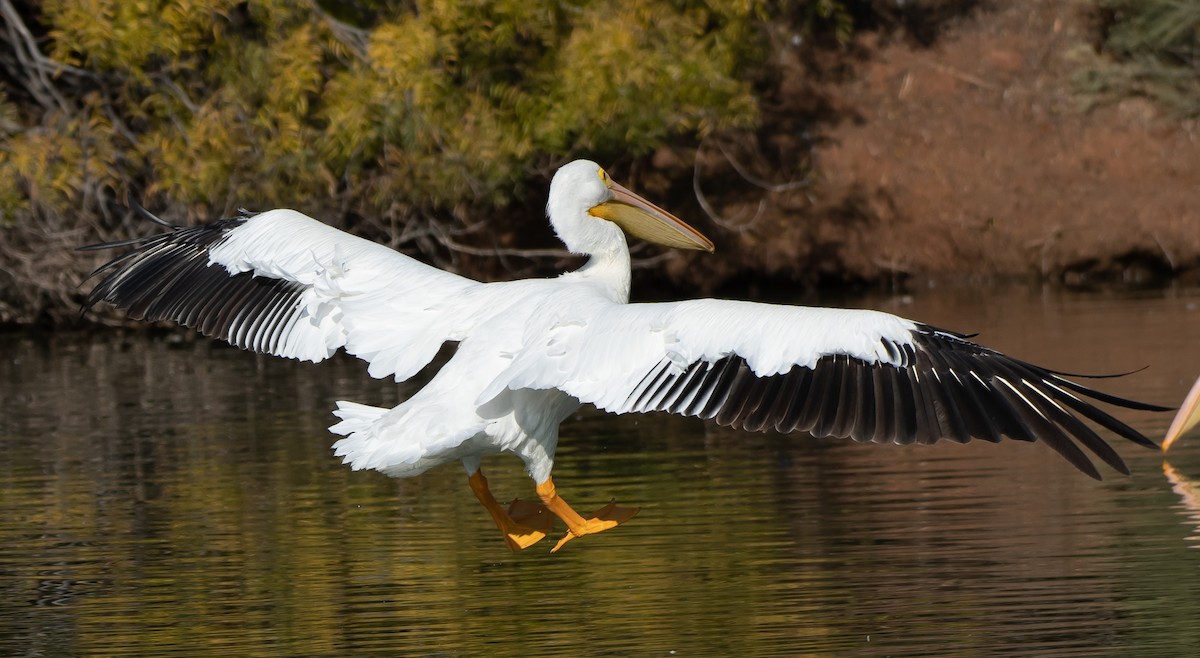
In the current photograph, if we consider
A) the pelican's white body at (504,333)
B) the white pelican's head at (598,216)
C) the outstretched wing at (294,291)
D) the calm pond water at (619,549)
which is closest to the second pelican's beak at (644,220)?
the white pelican's head at (598,216)

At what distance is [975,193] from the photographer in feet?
57.9

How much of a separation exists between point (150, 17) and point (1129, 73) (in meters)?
10.1

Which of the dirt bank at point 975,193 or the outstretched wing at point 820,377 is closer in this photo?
the outstretched wing at point 820,377

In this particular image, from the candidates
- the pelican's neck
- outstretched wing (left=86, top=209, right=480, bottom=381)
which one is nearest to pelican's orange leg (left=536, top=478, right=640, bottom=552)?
outstretched wing (left=86, top=209, right=480, bottom=381)

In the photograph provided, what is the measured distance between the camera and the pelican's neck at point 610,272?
22.1 feet

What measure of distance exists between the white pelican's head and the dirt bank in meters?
9.64

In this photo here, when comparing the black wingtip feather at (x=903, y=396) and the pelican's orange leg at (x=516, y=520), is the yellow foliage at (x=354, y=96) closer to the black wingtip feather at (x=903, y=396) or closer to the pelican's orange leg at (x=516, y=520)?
the pelican's orange leg at (x=516, y=520)

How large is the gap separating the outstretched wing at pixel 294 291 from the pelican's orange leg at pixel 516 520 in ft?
1.79

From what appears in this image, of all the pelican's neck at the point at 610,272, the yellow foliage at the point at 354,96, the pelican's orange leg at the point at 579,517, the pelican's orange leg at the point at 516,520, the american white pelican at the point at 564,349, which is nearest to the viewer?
the american white pelican at the point at 564,349

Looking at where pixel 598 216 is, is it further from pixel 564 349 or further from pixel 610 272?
pixel 564 349

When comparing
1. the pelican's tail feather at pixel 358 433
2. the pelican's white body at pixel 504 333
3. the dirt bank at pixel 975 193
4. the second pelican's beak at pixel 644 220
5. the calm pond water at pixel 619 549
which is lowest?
the calm pond water at pixel 619 549

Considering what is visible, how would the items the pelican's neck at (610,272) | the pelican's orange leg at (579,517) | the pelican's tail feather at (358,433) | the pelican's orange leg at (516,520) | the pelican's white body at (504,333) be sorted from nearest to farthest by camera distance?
the pelican's white body at (504,333) → the pelican's tail feather at (358,433) → the pelican's orange leg at (579,517) → the pelican's orange leg at (516,520) → the pelican's neck at (610,272)

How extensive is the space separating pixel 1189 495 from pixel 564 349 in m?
2.92

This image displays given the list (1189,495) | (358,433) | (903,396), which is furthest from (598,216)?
(1189,495)
